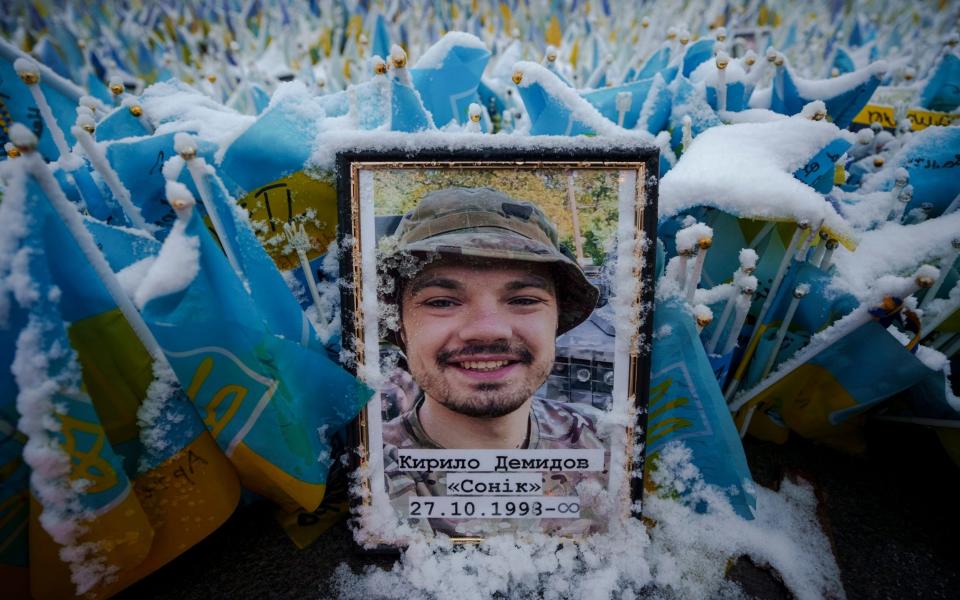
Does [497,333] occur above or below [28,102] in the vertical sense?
below

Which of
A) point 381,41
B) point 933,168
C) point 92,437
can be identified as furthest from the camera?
point 381,41

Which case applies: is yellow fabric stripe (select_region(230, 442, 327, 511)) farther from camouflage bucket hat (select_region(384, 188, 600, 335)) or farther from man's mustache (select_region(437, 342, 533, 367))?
camouflage bucket hat (select_region(384, 188, 600, 335))

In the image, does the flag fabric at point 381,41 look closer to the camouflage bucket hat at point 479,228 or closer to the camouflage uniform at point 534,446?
the camouflage bucket hat at point 479,228

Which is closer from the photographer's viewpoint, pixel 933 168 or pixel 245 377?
pixel 245 377

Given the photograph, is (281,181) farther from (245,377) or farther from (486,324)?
(486,324)

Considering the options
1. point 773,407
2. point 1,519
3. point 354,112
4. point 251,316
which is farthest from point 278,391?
point 773,407

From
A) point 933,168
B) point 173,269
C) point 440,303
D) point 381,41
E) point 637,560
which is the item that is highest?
point 381,41

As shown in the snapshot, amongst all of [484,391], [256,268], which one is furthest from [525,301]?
[256,268]

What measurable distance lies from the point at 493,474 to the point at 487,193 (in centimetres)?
55

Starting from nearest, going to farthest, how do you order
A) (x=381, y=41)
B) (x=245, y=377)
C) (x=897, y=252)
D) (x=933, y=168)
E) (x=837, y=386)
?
1. (x=245, y=377)
2. (x=837, y=386)
3. (x=897, y=252)
4. (x=933, y=168)
5. (x=381, y=41)

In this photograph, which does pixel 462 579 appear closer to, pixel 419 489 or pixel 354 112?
pixel 419 489

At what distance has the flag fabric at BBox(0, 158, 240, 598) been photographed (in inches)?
27.5

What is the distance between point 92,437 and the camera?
75 cm

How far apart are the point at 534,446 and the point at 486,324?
27 cm
